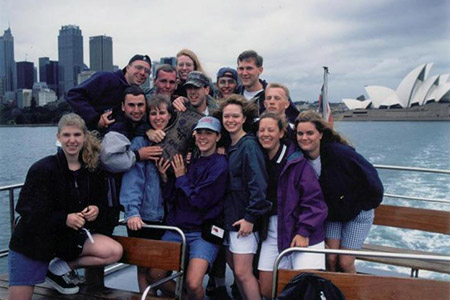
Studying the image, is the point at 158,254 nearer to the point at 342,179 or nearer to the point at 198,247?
the point at 198,247

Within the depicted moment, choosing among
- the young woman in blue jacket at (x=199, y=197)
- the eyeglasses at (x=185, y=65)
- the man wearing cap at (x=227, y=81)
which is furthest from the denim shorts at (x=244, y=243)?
the eyeglasses at (x=185, y=65)

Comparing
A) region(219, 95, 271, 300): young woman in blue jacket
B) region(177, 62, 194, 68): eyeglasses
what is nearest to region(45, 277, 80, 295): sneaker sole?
region(219, 95, 271, 300): young woman in blue jacket

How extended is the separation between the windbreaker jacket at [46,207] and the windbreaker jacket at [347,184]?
1783mm

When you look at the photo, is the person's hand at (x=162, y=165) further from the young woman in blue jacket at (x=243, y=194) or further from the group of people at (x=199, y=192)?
the young woman in blue jacket at (x=243, y=194)

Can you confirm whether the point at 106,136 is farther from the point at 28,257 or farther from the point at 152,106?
the point at 28,257

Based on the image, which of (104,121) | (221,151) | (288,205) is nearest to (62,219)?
(104,121)

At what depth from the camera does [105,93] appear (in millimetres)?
3787

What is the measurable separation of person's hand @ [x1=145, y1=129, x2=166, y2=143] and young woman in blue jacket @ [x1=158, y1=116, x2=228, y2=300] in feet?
0.57

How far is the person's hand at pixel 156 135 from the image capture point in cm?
340

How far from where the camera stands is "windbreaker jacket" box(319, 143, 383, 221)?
3076 mm

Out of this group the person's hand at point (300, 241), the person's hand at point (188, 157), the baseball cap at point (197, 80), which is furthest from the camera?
the baseball cap at point (197, 80)

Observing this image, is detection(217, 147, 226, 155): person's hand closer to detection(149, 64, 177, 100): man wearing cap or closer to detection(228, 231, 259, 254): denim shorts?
detection(228, 231, 259, 254): denim shorts

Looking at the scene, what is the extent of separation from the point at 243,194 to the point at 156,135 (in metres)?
0.83

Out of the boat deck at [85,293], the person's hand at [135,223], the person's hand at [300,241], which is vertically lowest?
the boat deck at [85,293]
